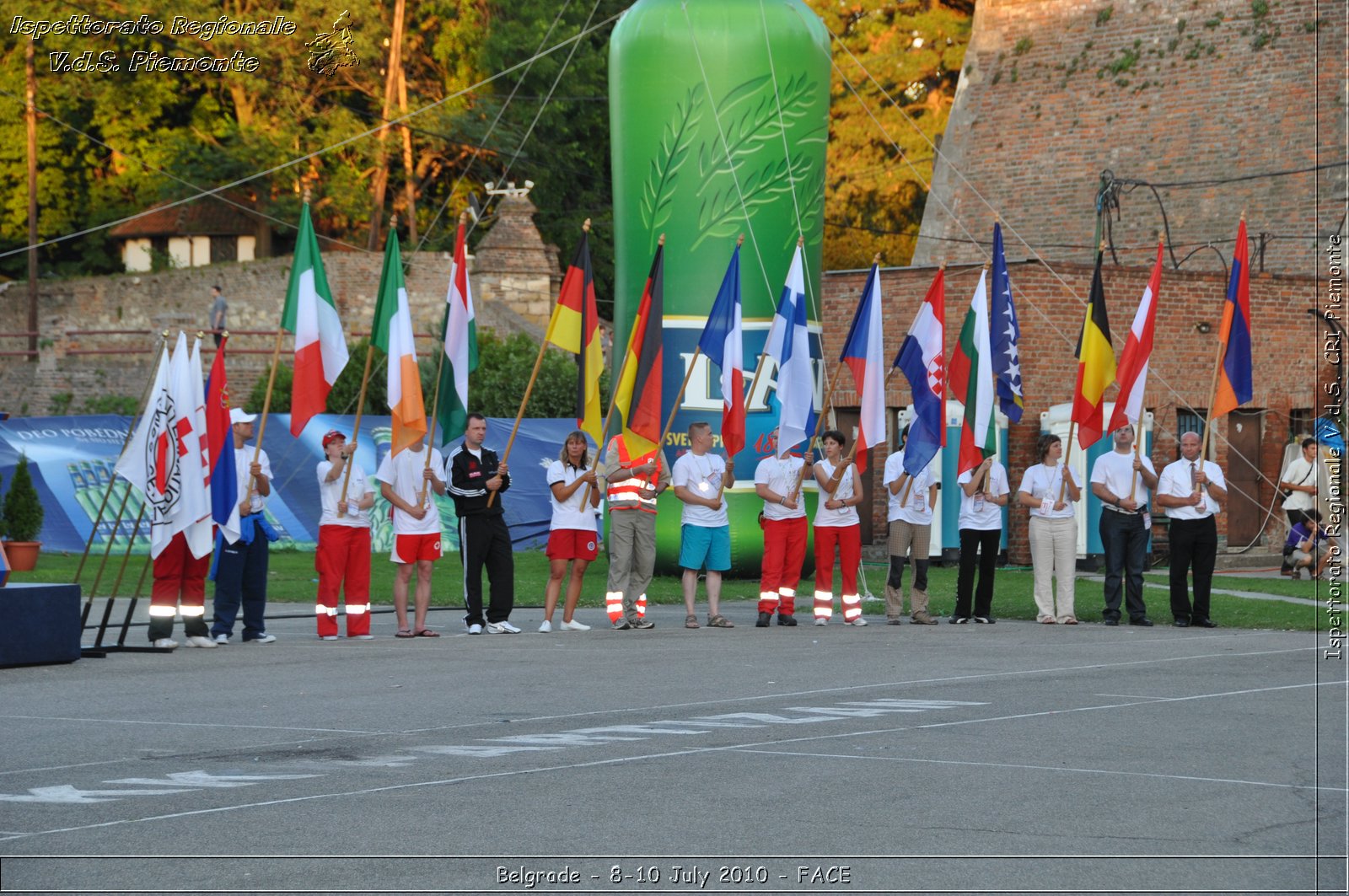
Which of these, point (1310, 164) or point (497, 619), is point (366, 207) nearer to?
point (1310, 164)

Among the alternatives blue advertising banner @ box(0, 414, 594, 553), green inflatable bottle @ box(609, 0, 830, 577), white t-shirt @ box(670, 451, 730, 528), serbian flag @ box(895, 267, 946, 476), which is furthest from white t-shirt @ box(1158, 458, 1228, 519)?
blue advertising banner @ box(0, 414, 594, 553)

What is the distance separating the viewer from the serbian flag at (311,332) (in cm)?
1609

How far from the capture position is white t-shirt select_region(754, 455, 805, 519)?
1766cm

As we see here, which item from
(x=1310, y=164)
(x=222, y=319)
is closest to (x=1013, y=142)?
(x=1310, y=164)

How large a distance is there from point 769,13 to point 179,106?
3494 centimetres

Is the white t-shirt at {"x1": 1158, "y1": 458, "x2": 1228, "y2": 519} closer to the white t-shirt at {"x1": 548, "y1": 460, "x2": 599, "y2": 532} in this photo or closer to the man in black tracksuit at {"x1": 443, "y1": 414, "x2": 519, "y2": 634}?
the white t-shirt at {"x1": 548, "y1": 460, "x2": 599, "y2": 532}

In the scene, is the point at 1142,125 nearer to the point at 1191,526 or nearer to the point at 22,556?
the point at 1191,526

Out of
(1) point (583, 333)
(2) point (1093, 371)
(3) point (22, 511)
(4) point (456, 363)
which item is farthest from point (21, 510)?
(2) point (1093, 371)

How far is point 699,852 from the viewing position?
6.79 metres

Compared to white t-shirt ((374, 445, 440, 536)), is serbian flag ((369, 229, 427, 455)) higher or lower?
higher

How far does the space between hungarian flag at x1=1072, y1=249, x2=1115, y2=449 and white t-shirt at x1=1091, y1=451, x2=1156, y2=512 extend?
0.38 metres

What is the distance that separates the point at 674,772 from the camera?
8578mm

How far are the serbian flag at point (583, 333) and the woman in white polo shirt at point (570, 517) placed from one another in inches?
21.3

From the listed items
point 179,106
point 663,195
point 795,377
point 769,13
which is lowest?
point 795,377
